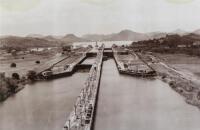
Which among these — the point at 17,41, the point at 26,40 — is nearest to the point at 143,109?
the point at 17,41

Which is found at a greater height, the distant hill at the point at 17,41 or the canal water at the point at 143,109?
the distant hill at the point at 17,41

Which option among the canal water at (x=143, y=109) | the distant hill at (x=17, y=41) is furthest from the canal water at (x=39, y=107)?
the distant hill at (x=17, y=41)

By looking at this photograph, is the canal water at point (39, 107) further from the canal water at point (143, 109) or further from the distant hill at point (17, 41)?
the distant hill at point (17, 41)

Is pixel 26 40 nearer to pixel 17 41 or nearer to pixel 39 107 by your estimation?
pixel 17 41

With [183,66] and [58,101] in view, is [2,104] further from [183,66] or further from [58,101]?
[183,66]

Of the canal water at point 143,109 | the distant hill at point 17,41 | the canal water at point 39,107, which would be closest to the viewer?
the canal water at point 143,109

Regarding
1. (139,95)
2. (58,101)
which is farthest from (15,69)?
(139,95)
